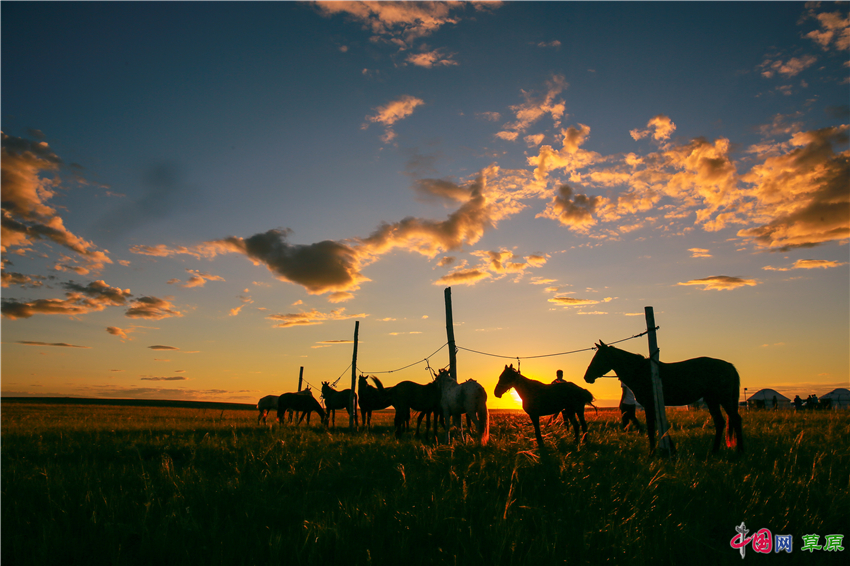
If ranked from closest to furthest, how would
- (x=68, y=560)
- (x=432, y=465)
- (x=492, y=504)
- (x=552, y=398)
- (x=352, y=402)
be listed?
(x=68, y=560)
(x=492, y=504)
(x=432, y=465)
(x=552, y=398)
(x=352, y=402)

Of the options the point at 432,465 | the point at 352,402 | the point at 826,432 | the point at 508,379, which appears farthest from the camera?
the point at 352,402

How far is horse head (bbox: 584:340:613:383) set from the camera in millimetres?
10406

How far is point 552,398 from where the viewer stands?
12344mm

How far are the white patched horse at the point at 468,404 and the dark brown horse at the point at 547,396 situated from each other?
1361mm

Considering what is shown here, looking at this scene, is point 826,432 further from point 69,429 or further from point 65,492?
point 69,429

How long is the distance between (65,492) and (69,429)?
12.9 m

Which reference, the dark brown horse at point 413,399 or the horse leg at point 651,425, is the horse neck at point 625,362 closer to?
the horse leg at point 651,425

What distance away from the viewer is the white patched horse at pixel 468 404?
11.8m

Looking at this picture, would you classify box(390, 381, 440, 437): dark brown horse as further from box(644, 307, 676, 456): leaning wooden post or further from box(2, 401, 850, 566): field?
box(644, 307, 676, 456): leaning wooden post

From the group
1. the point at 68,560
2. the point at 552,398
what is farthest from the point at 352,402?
the point at 68,560

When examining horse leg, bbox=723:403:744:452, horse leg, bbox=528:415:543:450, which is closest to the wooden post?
horse leg, bbox=528:415:543:450

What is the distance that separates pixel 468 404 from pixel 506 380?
1.80 m

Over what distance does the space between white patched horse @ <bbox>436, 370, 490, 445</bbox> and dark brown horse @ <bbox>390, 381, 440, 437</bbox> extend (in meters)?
2.20

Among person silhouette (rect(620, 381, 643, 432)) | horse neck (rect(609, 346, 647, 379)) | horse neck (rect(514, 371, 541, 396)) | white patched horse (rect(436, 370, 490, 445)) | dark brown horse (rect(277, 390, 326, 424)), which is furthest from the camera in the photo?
dark brown horse (rect(277, 390, 326, 424))
